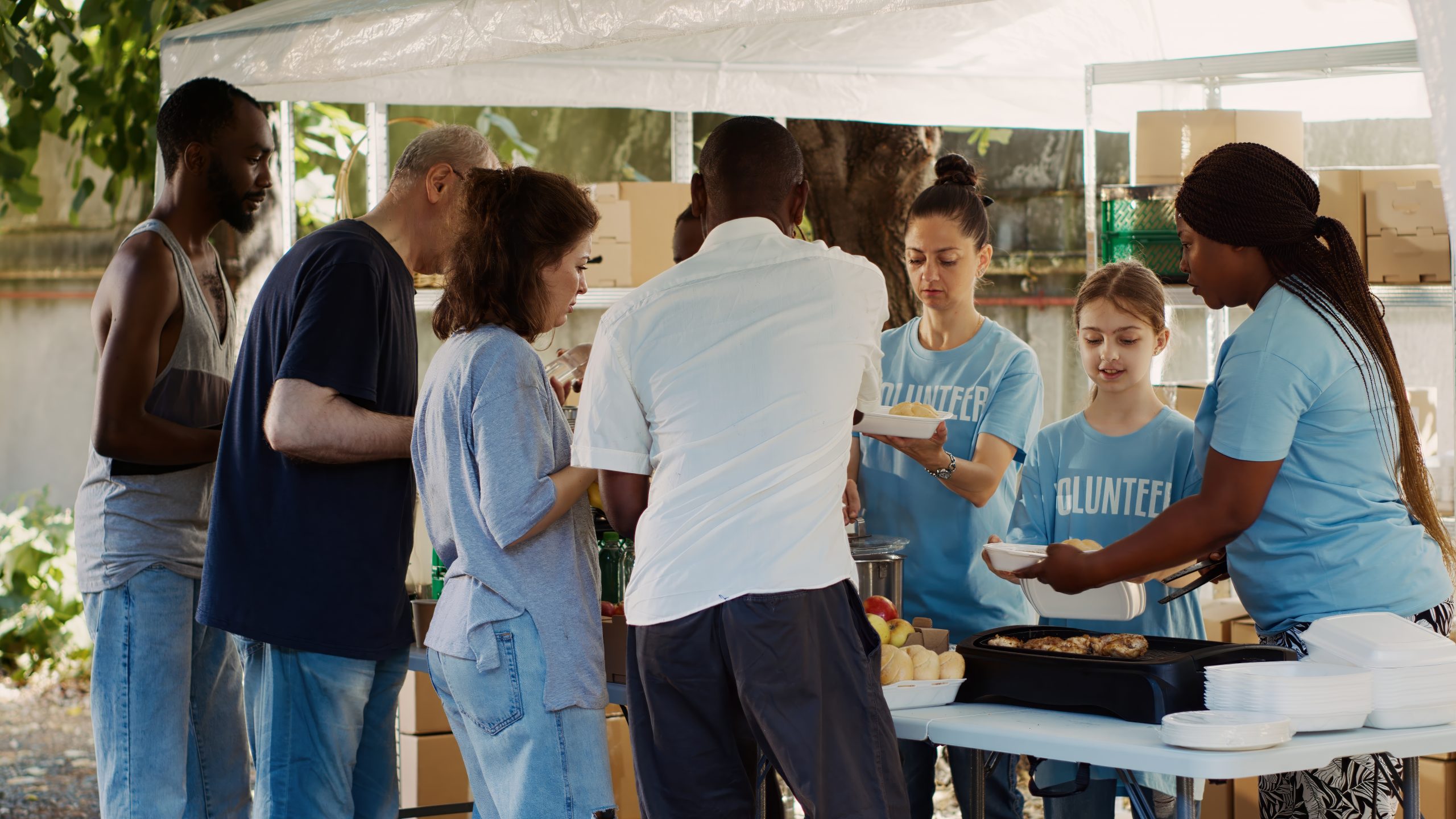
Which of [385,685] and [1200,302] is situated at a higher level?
[1200,302]

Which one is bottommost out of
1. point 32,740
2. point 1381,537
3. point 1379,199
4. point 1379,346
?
point 32,740

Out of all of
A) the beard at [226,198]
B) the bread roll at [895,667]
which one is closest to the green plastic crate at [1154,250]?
the bread roll at [895,667]

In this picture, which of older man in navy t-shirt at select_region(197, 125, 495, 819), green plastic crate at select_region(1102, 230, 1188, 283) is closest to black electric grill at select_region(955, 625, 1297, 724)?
older man in navy t-shirt at select_region(197, 125, 495, 819)

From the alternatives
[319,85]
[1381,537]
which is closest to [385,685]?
[1381,537]

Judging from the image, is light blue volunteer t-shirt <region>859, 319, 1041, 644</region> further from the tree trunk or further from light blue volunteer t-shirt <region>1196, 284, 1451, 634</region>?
the tree trunk

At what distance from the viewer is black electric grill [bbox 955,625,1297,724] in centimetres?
211

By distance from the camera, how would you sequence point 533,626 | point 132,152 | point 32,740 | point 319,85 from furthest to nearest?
point 32,740
point 132,152
point 319,85
point 533,626

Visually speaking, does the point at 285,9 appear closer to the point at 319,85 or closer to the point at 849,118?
the point at 319,85

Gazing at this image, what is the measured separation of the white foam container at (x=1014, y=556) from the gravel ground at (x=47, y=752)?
423 centimetres

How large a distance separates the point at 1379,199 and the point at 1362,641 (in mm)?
2091

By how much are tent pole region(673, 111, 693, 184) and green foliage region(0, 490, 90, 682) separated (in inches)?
163

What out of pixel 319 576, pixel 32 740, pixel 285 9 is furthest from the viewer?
pixel 32 740

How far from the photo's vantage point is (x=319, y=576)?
2455 mm

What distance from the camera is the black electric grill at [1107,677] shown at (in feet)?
6.91
